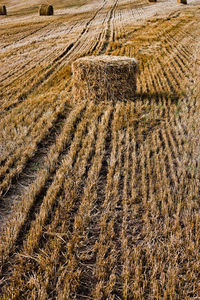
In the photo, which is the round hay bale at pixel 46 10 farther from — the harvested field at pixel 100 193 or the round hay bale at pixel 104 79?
the round hay bale at pixel 104 79

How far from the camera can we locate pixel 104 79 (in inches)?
287

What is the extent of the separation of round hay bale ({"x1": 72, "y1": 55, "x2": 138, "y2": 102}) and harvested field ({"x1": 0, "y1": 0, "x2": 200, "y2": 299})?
0.40 metres

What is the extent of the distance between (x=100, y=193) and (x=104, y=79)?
4351mm

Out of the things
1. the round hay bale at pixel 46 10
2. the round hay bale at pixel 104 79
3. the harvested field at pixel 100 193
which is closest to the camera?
the harvested field at pixel 100 193

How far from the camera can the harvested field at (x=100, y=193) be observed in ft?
8.21

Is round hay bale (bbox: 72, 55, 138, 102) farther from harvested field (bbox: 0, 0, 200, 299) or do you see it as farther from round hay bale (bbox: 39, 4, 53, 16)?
round hay bale (bbox: 39, 4, 53, 16)

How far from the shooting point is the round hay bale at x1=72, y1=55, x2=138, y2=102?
729 cm

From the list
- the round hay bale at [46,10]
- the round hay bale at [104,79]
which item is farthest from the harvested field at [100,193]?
the round hay bale at [46,10]

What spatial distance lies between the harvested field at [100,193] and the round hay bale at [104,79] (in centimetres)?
40

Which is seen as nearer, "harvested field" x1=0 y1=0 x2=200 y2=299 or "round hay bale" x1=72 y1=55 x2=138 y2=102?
"harvested field" x1=0 y1=0 x2=200 y2=299

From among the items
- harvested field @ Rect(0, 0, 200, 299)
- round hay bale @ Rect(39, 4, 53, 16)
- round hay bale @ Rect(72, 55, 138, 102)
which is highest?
round hay bale @ Rect(39, 4, 53, 16)

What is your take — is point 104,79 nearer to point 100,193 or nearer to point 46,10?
point 100,193

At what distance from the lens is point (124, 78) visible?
742cm

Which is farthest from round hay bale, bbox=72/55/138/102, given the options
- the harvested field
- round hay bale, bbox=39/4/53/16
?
round hay bale, bbox=39/4/53/16
